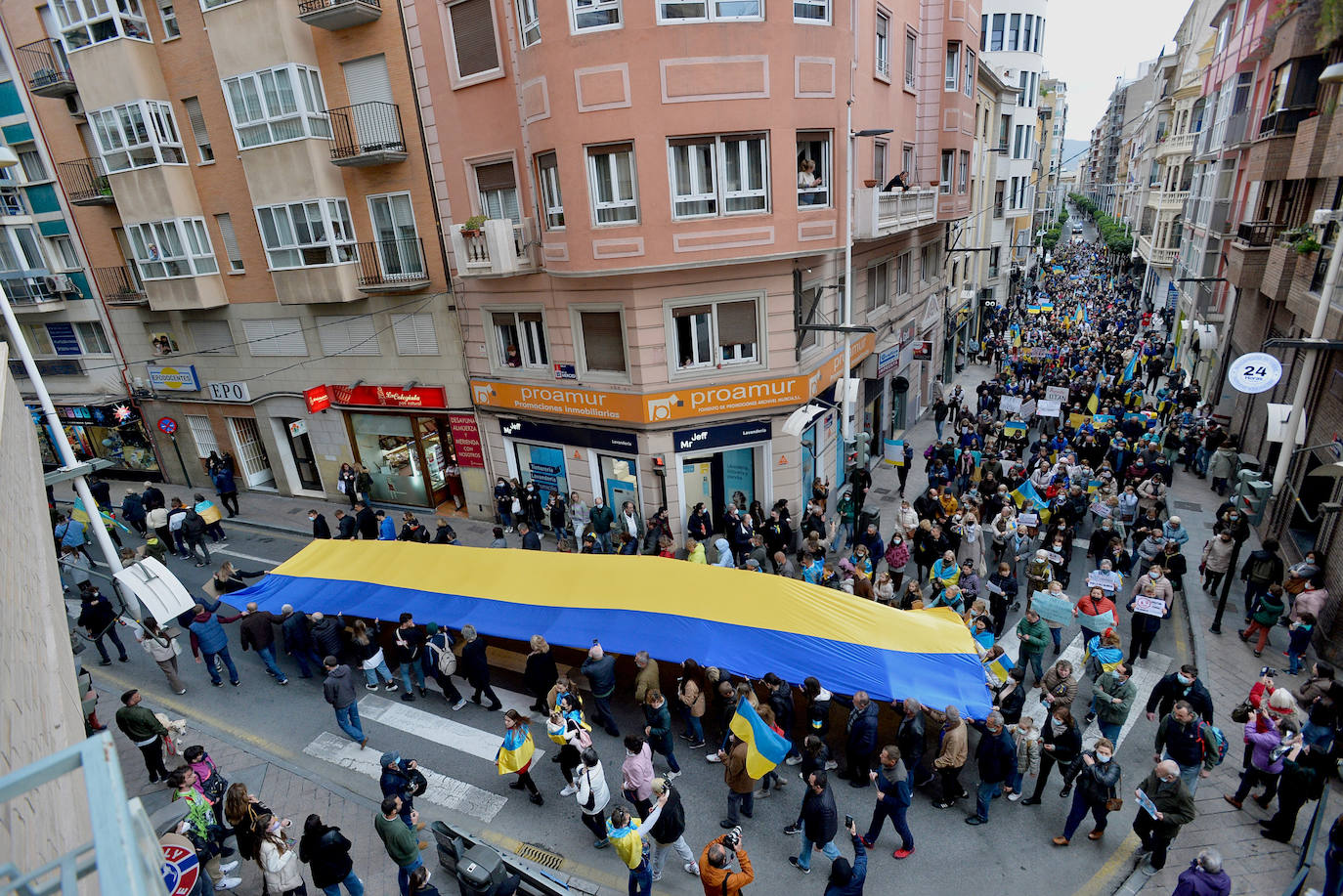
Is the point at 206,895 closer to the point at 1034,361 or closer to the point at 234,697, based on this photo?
the point at 234,697

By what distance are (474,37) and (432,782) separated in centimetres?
1574

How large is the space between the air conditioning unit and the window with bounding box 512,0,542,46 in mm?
21278

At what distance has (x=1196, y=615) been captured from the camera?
12.9m

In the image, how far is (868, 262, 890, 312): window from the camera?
831 inches

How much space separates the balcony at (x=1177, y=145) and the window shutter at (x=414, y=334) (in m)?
40.9

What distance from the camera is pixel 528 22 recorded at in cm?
1423

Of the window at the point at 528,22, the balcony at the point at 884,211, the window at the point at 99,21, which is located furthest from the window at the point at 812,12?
the window at the point at 99,21

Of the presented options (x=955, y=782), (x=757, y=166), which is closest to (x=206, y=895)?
(x=955, y=782)

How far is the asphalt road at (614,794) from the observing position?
26.7 ft

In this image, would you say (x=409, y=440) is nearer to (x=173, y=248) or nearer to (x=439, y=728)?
(x=173, y=248)

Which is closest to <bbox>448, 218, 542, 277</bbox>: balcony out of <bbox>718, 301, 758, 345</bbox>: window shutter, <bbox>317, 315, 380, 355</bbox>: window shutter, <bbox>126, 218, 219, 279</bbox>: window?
<bbox>317, 315, 380, 355</bbox>: window shutter

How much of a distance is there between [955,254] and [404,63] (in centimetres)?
2708

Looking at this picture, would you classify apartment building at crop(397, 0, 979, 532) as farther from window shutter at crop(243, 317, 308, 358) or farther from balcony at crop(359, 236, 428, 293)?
window shutter at crop(243, 317, 308, 358)

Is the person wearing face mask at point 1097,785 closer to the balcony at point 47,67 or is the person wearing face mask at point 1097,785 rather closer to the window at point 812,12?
the window at point 812,12
